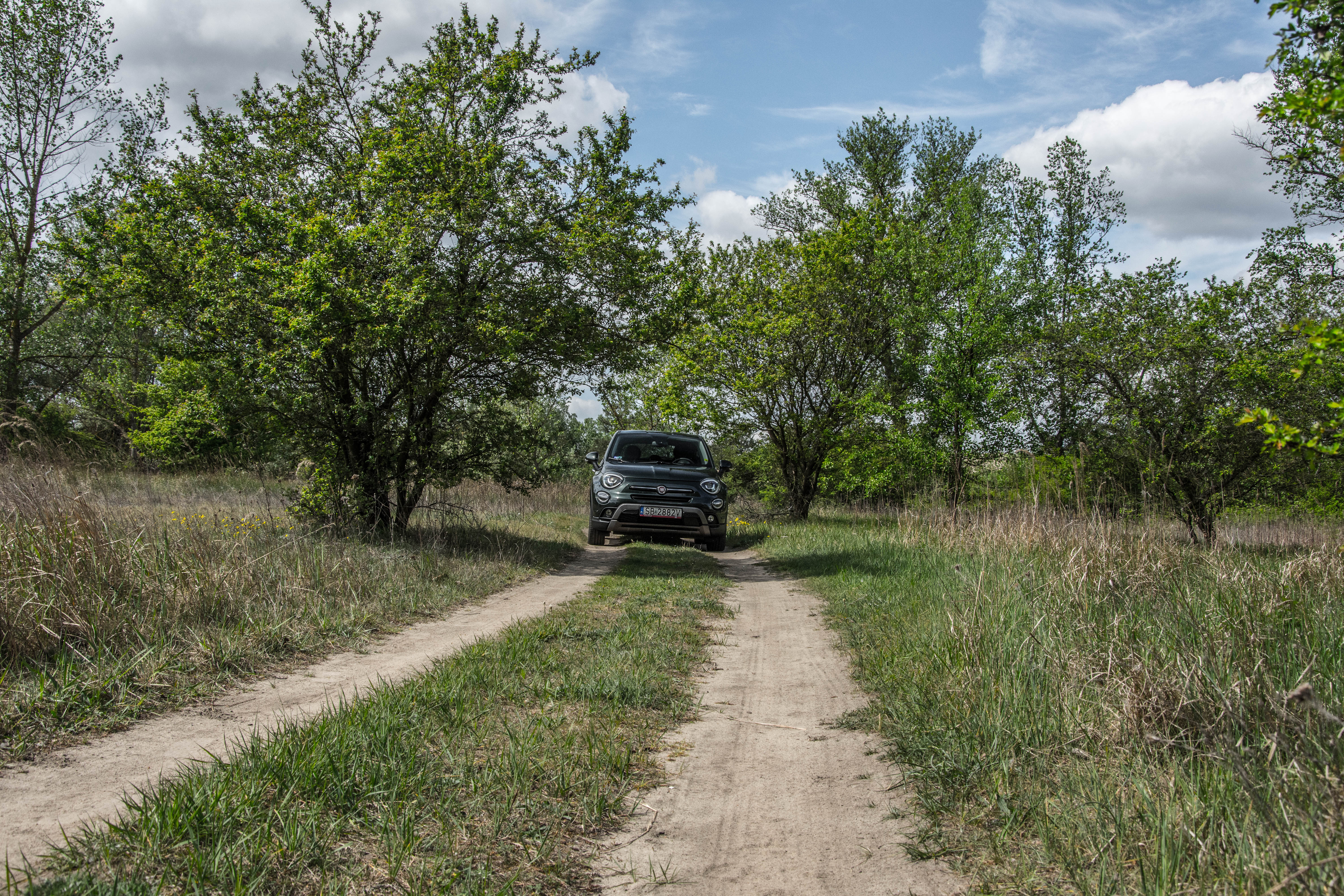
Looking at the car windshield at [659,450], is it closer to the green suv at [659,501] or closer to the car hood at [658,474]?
the green suv at [659,501]

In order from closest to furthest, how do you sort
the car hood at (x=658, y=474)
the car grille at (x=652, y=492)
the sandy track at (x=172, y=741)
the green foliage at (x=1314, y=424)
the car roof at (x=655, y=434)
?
the sandy track at (x=172, y=741) < the green foliage at (x=1314, y=424) < the car grille at (x=652, y=492) < the car hood at (x=658, y=474) < the car roof at (x=655, y=434)

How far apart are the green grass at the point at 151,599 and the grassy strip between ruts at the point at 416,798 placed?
50.6 inches

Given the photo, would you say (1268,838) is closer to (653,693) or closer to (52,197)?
(653,693)

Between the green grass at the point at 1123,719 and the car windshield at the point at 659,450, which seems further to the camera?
the car windshield at the point at 659,450

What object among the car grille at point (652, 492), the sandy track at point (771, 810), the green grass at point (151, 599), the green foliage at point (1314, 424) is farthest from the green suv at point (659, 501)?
the green foliage at point (1314, 424)

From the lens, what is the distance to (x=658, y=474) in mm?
13875

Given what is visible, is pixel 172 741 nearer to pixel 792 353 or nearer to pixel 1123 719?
pixel 1123 719

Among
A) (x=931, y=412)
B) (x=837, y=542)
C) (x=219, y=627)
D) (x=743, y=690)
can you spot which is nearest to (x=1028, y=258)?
(x=931, y=412)

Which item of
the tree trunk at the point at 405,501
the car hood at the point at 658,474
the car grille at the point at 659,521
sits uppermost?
the car hood at the point at 658,474

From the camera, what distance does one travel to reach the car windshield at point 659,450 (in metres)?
14.8

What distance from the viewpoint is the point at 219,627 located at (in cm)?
535

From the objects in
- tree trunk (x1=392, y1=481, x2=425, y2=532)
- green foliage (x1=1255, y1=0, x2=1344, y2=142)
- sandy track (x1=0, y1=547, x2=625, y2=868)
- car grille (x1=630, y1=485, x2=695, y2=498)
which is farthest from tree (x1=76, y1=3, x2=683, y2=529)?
green foliage (x1=1255, y1=0, x2=1344, y2=142)

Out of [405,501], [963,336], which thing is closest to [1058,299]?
[963,336]

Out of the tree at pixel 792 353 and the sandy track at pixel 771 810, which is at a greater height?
the tree at pixel 792 353
